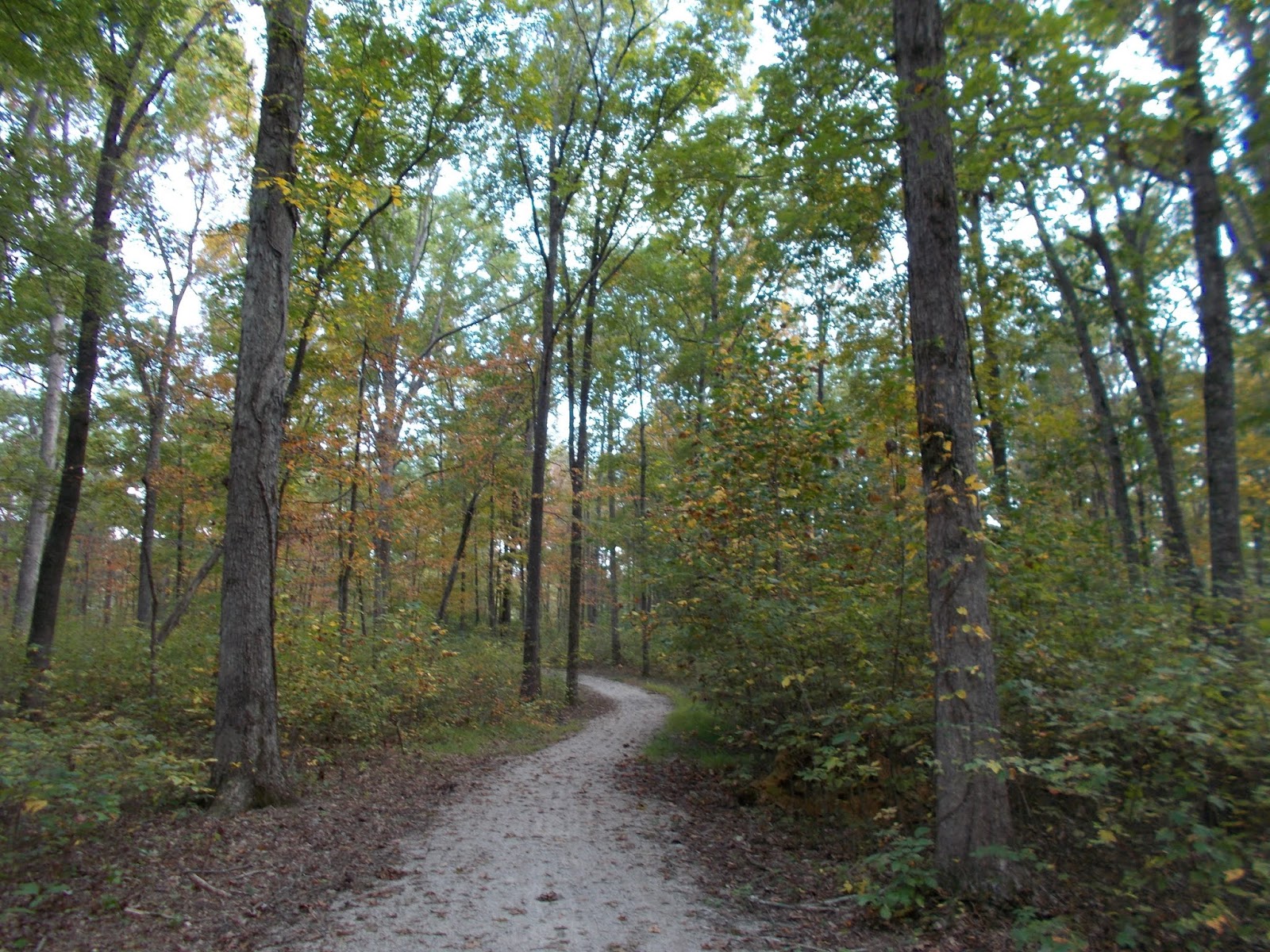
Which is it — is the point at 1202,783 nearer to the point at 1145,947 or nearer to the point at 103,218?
the point at 1145,947

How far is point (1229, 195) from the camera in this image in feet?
19.9

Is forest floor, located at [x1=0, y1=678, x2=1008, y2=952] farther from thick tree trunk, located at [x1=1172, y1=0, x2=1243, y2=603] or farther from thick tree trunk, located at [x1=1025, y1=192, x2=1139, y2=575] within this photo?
thick tree trunk, located at [x1=1025, y1=192, x2=1139, y2=575]

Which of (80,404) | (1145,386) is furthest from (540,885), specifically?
(1145,386)

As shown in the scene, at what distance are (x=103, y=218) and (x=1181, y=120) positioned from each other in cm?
1354

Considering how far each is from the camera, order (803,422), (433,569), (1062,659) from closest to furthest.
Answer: (1062,659) → (803,422) → (433,569)

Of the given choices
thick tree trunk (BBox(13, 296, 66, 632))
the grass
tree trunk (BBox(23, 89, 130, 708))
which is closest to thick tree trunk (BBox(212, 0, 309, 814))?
tree trunk (BBox(23, 89, 130, 708))

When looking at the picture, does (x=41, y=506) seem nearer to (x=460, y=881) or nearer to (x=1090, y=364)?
(x=460, y=881)

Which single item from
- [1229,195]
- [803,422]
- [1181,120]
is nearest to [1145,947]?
[1181,120]

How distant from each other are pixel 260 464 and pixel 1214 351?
31.2 ft

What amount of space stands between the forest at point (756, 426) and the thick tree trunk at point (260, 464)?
1.8 inches

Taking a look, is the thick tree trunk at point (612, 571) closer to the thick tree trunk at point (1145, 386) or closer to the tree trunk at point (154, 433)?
the tree trunk at point (154, 433)

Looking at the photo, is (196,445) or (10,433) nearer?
(196,445)

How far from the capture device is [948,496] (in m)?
5.26

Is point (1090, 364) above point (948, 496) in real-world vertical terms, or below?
above
